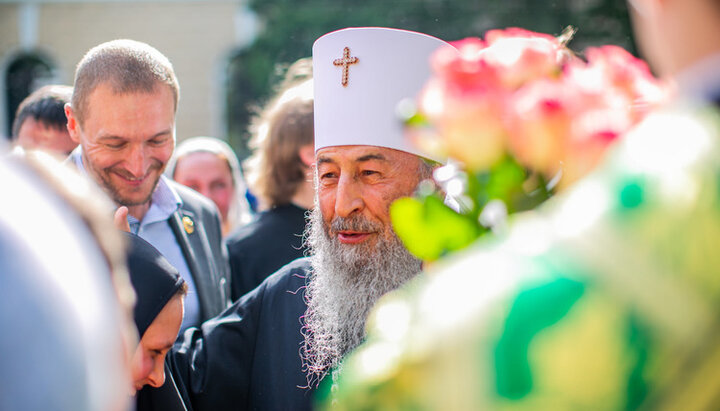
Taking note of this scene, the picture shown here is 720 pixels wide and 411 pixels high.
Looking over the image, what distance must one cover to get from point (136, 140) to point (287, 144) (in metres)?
1.16

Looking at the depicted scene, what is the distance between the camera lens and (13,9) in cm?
1518

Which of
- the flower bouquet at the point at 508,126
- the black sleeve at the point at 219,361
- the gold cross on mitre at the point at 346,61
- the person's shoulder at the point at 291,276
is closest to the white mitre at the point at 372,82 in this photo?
the gold cross on mitre at the point at 346,61

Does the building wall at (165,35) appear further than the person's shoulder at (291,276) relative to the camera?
Yes

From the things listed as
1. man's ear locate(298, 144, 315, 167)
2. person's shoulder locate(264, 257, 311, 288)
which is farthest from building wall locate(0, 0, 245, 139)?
person's shoulder locate(264, 257, 311, 288)

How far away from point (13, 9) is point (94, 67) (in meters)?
14.1

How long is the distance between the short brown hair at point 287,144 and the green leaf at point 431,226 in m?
2.93

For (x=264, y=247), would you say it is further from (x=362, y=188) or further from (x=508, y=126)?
(x=508, y=126)

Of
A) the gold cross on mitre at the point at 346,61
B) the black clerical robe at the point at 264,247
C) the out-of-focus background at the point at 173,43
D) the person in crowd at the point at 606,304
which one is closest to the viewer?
the person in crowd at the point at 606,304

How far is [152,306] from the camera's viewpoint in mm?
1786

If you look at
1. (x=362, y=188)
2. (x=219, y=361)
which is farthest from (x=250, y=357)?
(x=362, y=188)

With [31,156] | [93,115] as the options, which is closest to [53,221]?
[31,156]

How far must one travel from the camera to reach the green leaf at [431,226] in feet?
3.34

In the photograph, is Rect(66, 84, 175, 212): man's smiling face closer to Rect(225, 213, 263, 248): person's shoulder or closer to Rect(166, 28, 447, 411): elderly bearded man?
Rect(166, 28, 447, 411): elderly bearded man

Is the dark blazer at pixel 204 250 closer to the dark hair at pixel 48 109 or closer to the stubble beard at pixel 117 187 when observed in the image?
the stubble beard at pixel 117 187
